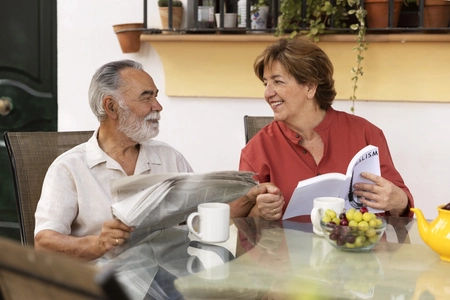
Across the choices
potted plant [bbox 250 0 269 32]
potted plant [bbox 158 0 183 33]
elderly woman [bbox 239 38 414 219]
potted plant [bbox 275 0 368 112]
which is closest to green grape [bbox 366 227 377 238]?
elderly woman [bbox 239 38 414 219]

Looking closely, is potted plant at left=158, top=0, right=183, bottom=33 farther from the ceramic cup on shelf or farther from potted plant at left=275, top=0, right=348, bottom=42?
potted plant at left=275, top=0, right=348, bottom=42

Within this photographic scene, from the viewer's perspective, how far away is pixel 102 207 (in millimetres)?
1971

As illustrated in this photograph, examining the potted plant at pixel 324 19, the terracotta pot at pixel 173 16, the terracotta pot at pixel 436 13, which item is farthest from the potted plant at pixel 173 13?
the terracotta pot at pixel 436 13

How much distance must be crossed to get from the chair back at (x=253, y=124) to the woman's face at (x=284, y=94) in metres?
0.30

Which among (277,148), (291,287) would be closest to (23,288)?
(291,287)

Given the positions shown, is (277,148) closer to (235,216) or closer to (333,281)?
(235,216)

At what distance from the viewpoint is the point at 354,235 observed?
1643 mm

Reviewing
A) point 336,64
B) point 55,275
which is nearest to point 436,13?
point 336,64

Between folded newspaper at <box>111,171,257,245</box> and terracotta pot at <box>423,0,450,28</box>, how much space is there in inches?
53.9

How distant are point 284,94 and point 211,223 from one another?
0.87 meters

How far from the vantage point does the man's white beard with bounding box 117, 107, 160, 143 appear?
2.08 metres

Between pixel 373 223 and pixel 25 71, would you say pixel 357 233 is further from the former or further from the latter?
pixel 25 71

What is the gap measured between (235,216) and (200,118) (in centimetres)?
105

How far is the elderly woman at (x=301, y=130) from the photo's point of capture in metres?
2.35
